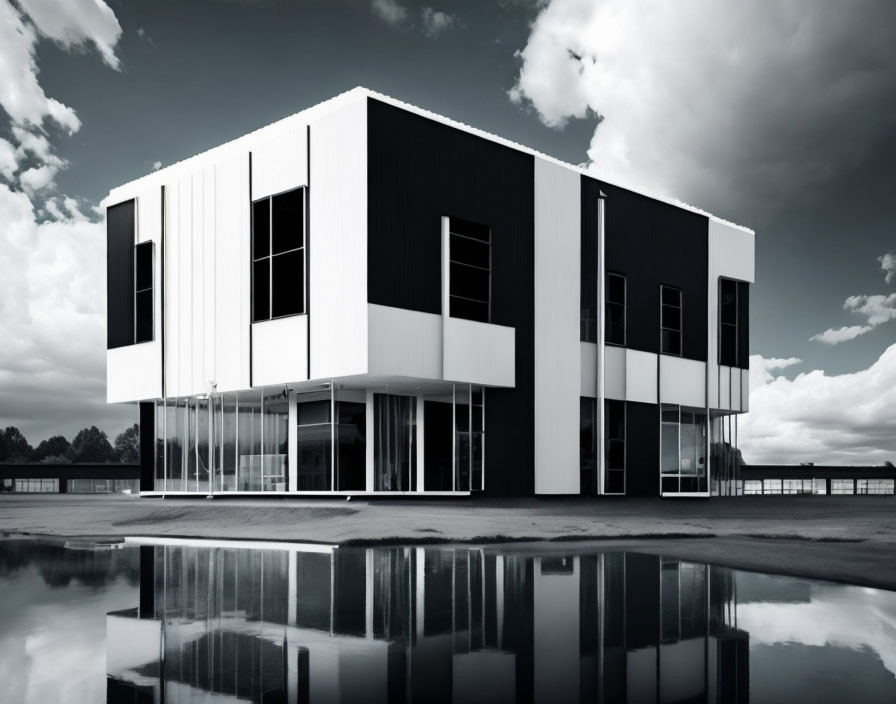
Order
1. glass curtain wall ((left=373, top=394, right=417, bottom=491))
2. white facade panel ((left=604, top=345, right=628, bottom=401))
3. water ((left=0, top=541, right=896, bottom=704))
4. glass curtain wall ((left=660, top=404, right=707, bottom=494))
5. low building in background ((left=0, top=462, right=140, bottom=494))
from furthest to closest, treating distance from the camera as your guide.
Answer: low building in background ((left=0, top=462, right=140, bottom=494)) → glass curtain wall ((left=660, top=404, right=707, bottom=494)) → white facade panel ((left=604, top=345, right=628, bottom=401)) → glass curtain wall ((left=373, top=394, right=417, bottom=491)) → water ((left=0, top=541, right=896, bottom=704))

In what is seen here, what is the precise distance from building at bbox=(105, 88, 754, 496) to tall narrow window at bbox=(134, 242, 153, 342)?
9cm

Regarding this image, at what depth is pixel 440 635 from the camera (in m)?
7.47

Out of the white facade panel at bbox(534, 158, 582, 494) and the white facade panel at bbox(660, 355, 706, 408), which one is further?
the white facade panel at bbox(660, 355, 706, 408)

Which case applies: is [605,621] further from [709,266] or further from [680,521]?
[709,266]

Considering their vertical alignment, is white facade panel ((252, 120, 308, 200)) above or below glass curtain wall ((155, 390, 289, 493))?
above

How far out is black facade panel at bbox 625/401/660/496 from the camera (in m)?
40.0

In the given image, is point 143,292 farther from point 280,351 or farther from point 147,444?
point 280,351

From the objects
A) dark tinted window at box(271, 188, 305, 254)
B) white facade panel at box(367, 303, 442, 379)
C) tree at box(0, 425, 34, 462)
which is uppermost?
dark tinted window at box(271, 188, 305, 254)

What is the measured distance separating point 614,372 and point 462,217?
11.2 m

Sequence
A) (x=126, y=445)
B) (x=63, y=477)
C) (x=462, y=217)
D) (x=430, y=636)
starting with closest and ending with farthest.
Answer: (x=430, y=636)
(x=462, y=217)
(x=63, y=477)
(x=126, y=445)

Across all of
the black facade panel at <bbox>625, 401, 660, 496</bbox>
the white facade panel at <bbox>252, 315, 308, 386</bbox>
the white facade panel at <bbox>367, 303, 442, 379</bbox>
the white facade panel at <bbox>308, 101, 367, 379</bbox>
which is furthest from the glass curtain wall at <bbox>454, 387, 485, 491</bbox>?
the black facade panel at <bbox>625, 401, 660, 496</bbox>

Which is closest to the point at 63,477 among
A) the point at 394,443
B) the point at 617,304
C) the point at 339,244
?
the point at 394,443

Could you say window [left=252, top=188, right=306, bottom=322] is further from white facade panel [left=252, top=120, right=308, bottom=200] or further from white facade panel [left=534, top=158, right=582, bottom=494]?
white facade panel [left=534, top=158, right=582, bottom=494]

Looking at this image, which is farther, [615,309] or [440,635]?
[615,309]
